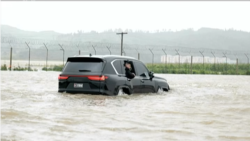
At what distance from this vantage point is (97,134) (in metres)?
9.35

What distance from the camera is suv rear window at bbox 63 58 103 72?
1590 centimetres

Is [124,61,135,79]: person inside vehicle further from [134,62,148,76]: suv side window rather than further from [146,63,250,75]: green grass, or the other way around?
[146,63,250,75]: green grass

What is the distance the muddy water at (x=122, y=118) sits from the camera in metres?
9.30

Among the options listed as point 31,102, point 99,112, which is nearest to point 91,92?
point 31,102

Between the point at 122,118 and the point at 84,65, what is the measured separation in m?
4.54

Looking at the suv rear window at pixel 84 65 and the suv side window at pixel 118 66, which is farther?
the suv side window at pixel 118 66

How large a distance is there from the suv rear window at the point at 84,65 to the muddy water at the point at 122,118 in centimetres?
79

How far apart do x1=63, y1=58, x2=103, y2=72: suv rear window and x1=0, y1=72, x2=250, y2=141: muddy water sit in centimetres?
79

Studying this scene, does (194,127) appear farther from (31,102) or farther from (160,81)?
(160,81)

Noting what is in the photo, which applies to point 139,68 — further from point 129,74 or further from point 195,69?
point 195,69

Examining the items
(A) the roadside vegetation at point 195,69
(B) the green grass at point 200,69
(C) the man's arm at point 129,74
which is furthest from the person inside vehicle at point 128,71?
(B) the green grass at point 200,69

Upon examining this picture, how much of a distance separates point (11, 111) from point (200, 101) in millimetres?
6495

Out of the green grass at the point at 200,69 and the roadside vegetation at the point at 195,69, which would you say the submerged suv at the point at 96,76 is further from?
the green grass at the point at 200,69

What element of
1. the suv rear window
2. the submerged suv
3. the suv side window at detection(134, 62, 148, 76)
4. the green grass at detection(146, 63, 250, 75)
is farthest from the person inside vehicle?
the green grass at detection(146, 63, 250, 75)
